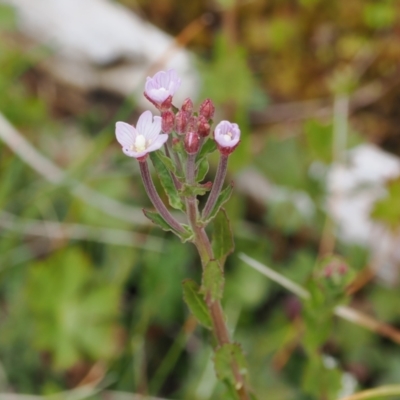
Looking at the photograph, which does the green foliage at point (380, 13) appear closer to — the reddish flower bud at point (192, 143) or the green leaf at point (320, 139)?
the green leaf at point (320, 139)

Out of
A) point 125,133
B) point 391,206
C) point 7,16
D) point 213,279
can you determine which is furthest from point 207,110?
point 7,16

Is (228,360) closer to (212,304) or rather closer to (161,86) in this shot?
(212,304)

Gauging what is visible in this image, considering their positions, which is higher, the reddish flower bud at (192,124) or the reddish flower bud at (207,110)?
the reddish flower bud at (207,110)

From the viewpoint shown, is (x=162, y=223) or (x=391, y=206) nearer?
(x=162, y=223)

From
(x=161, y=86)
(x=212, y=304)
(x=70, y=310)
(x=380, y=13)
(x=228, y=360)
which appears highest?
(x=380, y=13)

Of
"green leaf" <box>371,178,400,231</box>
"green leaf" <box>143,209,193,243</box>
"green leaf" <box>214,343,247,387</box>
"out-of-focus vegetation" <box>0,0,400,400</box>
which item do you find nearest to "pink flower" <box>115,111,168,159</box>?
"green leaf" <box>143,209,193,243</box>

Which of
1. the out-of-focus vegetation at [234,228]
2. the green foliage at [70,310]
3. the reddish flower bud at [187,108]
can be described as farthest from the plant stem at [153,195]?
the green foliage at [70,310]
